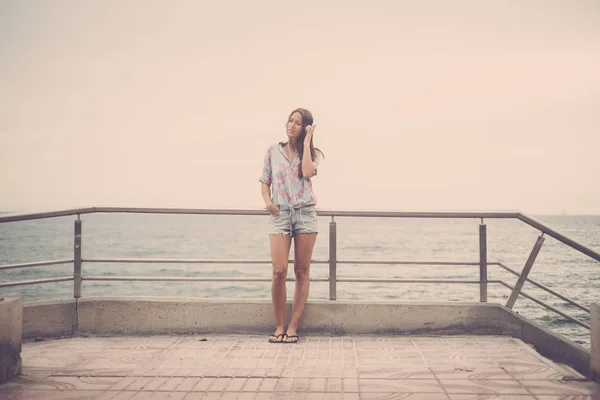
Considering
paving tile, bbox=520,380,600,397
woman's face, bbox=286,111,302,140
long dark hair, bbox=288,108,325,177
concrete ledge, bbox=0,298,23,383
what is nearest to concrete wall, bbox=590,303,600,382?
paving tile, bbox=520,380,600,397

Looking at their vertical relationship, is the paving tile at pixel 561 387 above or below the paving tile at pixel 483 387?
above

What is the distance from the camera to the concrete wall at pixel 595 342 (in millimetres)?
3729

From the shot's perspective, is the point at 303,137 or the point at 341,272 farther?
the point at 341,272

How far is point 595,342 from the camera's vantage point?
3.73 m

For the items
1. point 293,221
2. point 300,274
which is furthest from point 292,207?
point 300,274

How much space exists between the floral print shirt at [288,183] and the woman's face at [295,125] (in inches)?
7.2

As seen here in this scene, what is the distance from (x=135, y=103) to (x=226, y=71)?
443 inches

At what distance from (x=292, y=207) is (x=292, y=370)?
1.42 meters

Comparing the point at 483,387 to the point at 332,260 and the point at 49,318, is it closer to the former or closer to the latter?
the point at 332,260

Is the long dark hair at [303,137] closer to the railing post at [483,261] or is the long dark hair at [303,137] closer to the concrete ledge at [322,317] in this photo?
the concrete ledge at [322,317]

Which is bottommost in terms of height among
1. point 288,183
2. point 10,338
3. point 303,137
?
point 10,338

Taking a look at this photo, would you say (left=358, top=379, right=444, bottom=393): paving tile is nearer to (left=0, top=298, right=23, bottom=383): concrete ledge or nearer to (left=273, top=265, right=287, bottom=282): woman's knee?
(left=273, top=265, right=287, bottom=282): woman's knee

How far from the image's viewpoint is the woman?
192 inches

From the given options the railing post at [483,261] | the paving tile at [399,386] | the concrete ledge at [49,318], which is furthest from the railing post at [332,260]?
the concrete ledge at [49,318]
